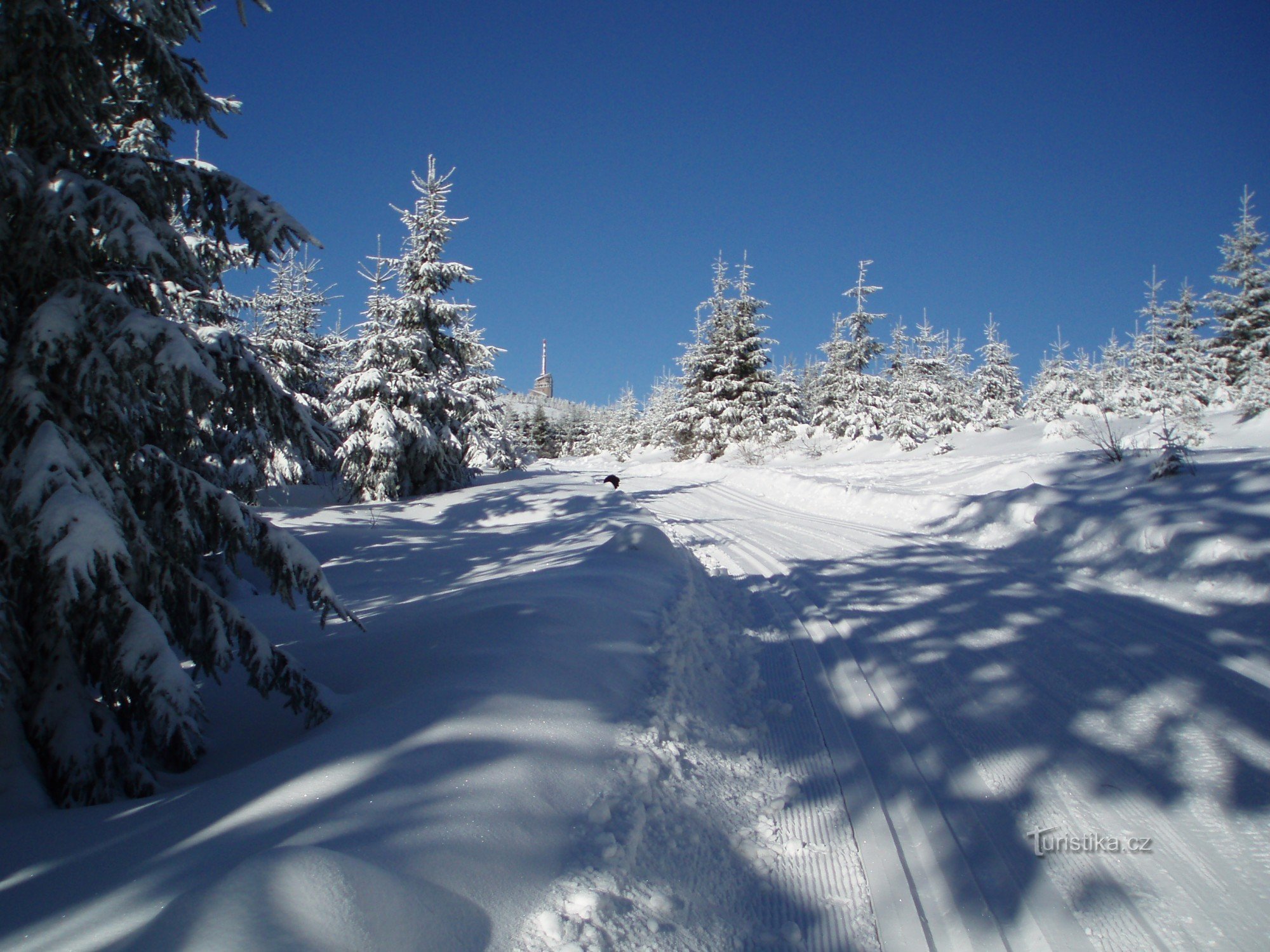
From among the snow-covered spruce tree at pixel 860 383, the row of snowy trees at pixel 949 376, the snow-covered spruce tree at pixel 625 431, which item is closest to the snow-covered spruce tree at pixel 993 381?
the row of snowy trees at pixel 949 376

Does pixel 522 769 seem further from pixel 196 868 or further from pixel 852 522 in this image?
pixel 852 522

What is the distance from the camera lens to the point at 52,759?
3217mm

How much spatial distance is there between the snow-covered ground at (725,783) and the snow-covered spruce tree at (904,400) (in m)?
24.9

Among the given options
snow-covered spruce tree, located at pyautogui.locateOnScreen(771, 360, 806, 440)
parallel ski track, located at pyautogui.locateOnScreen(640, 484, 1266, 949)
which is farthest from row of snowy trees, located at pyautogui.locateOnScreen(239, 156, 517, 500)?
snow-covered spruce tree, located at pyautogui.locateOnScreen(771, 360, 806, 440)

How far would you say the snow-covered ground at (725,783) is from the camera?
207 centimetres

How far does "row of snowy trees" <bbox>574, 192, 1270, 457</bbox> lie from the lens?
28.1 m

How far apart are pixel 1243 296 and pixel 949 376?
1411 centimetres

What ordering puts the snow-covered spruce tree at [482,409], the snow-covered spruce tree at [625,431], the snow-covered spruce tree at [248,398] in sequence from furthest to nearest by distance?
the snow-covered spruce tree at [625,431], the snow-covered spruce tree at [482,409], the snow-covered spruce tree at [248,398]

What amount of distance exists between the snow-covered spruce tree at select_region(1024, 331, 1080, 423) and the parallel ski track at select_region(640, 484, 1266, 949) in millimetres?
38258

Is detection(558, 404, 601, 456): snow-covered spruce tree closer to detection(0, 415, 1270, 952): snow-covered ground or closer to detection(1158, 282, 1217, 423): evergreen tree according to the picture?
detection(1158, 282, 1217, 423): evergreen tree

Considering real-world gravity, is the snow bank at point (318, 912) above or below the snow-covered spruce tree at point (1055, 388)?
below

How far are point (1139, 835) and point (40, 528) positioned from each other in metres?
5.30

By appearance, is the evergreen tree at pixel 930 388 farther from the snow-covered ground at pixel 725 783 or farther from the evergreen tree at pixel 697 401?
the snow-covered ground at pixel 725 783

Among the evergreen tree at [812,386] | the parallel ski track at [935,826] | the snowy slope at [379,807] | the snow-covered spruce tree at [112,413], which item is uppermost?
the evergreen tree at [812,386]
